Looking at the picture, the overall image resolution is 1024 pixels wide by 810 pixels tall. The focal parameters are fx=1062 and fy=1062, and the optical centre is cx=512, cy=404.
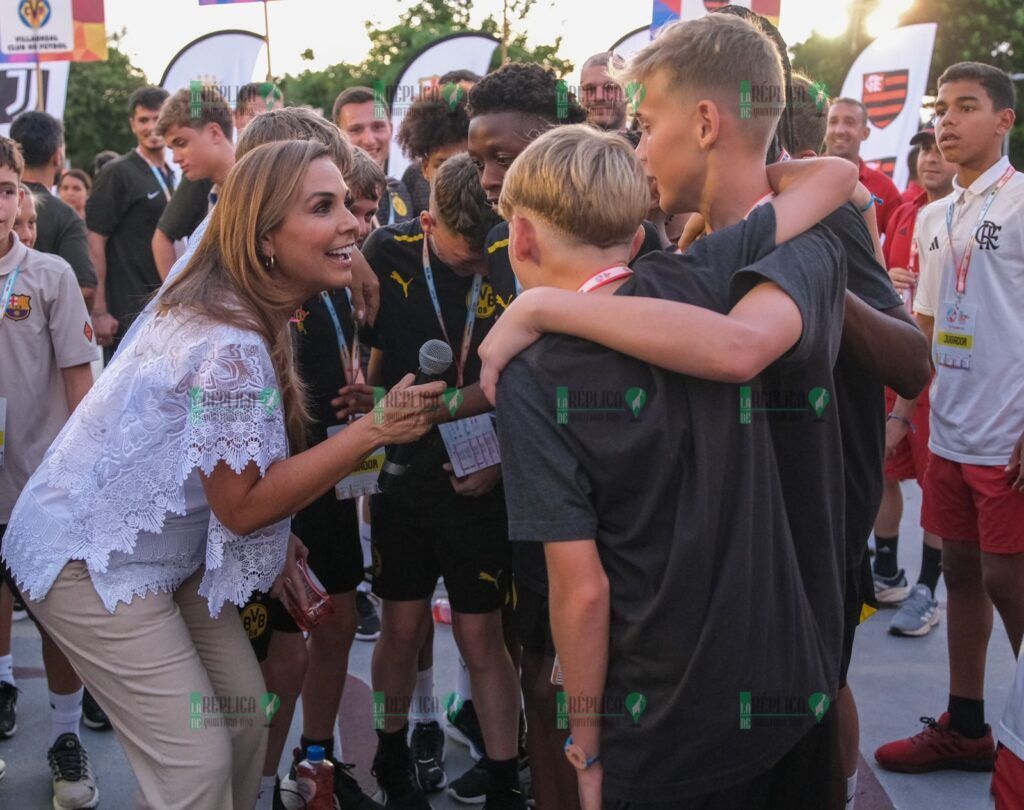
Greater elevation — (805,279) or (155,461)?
(805,279)

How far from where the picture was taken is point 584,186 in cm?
182

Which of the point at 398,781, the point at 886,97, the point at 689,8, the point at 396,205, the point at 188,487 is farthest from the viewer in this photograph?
the point at 886,97

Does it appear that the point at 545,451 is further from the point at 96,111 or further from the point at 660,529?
the point at 96,111

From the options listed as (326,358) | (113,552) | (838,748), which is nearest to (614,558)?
(838,748)

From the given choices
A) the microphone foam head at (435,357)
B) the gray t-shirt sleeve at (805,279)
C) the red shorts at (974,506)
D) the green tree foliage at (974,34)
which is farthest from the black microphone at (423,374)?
the green tree foliage at (974,34)

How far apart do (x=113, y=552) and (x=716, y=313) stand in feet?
4.70

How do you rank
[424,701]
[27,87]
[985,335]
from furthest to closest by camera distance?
1. [27,87]
2. [985,335]
3. [424,701]

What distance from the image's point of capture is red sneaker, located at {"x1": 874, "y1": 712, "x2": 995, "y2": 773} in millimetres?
3668

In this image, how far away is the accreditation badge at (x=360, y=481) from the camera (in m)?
3.19

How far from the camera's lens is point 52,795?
11.6 feet

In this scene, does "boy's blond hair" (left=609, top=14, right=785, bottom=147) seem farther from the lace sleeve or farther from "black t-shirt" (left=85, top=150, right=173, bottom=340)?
"black t-shirt" (left=85, top=150, right=173, bottom=340)

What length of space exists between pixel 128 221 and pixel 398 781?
452 cm

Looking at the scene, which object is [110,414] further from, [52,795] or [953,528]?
[953,528]

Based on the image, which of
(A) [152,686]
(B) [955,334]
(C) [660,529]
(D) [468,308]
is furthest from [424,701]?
(B) [955,334]
